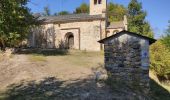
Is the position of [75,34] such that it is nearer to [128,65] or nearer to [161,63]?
[161,63]

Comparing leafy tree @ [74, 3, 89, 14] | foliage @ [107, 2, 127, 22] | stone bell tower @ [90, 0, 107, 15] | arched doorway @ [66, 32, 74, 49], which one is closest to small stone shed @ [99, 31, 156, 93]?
stone bell tower @ [90, 0, 107, 15]

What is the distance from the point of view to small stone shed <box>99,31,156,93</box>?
13.0 m

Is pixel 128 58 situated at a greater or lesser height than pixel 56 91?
greater

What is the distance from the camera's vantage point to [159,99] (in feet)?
48.3

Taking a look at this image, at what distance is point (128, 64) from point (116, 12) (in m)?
51.5

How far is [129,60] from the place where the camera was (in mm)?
13219

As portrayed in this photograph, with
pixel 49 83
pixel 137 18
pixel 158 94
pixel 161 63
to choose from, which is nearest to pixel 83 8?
pixel 137 18

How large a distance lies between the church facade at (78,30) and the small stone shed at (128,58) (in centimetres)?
2432

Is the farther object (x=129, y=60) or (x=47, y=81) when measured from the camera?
(x=47, y=81)

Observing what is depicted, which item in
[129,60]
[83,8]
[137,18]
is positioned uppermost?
[83,8]

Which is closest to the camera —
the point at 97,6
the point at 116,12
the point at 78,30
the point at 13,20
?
the point at 13,20

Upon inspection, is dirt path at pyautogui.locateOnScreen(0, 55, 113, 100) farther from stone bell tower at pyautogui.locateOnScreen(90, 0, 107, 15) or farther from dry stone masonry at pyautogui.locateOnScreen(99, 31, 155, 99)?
stone bell tower at pyautogui.locateOnScreen(90, 0, 107, 15)

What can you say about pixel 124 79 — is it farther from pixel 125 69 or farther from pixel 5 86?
pixel 5 86

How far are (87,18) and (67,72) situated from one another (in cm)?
2271
